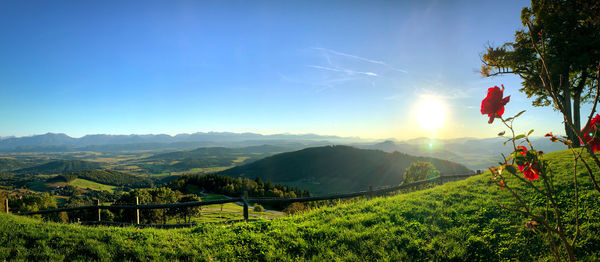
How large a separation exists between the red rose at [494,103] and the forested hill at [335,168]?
11666 centimetres

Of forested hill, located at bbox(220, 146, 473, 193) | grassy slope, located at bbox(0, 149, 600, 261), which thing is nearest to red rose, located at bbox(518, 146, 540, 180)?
grassy slope, located at bbox(0, 149, 600, 261)

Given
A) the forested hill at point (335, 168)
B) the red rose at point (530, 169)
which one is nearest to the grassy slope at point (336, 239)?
the red rose at point (530, 169)

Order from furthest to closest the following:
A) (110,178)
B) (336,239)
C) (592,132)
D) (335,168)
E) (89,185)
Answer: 1. (335,168)
2. (110,178)
3. (89,185)
4. (336,239)
5. (592,132)

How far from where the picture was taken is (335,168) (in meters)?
148

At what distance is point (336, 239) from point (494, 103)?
3.83m

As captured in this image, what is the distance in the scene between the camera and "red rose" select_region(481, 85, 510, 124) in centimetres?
223

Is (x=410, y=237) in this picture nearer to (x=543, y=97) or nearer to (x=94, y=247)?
(x=94, y=247)

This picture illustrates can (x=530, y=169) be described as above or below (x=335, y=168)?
above

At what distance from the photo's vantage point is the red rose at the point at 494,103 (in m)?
2.23

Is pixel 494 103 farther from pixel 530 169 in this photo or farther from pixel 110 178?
pixel 110 178

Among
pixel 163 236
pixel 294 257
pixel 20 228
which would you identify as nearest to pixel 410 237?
pixel 294 257

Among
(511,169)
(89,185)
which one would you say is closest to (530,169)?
(511,169)

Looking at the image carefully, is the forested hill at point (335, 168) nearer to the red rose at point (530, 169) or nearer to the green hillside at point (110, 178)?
the green hillside at point (110, 178)

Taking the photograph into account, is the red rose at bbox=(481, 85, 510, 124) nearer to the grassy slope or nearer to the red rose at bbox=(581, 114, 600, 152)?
the red rose at bbox=(581, 114, 600, 152)
